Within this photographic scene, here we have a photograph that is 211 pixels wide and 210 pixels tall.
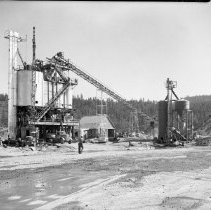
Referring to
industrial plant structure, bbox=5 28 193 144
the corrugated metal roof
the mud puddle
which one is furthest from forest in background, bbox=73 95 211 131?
the mud puddle

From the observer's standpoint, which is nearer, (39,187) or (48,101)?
(39,187)

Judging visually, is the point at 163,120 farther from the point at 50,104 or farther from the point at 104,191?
the point at 104,191

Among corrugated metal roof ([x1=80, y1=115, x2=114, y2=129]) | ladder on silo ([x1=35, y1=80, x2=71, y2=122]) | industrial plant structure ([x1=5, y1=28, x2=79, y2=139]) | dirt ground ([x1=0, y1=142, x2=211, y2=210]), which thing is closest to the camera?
dirt ground ([x1=0, y1=142, x2=211, y2=210])

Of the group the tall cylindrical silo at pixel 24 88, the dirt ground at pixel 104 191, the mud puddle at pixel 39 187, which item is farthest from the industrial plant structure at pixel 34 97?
the dirt ground at pixel 104 191

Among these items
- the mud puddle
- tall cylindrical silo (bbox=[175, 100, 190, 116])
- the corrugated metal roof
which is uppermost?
tall cylindrical silo (bbox=[175, 100, 190, 116])

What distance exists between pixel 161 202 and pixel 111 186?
125 inches

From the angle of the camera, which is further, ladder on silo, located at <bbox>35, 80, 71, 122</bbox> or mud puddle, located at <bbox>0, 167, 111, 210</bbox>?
ladder on silo, located at <bbox>35, 80, 71, 122</bbox>

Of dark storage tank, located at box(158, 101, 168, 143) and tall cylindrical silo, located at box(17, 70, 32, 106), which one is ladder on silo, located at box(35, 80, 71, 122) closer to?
tall cylindrical silo, located at box(17, 70, 32, 106)

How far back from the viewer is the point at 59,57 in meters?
53.7

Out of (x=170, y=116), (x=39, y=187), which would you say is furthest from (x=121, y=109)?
(x=39, y=187)

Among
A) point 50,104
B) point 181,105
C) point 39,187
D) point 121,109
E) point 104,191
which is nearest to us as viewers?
point 104,191

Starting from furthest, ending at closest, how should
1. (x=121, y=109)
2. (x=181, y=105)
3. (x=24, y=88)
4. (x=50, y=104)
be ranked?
1. (x=121, y=109)
2. (x=181, y=105)
3. (x=50, y=104)
4. (x=24, y=88)

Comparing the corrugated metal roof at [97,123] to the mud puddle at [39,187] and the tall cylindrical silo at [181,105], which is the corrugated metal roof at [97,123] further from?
the mud puddle at [39,187]

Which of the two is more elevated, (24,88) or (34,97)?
(24,88)
